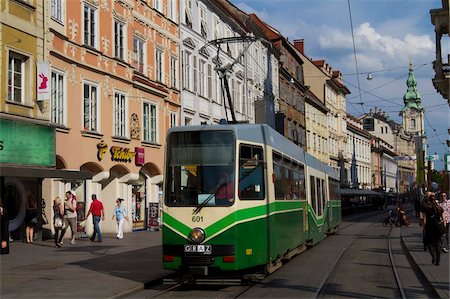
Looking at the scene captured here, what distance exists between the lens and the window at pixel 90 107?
86.3 ft

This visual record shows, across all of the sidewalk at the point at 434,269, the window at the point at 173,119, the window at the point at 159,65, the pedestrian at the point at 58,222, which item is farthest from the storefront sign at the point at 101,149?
the sidewalk at the point at 434,269

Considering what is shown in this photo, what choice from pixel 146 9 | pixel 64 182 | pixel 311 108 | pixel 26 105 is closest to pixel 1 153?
pixel 26 105

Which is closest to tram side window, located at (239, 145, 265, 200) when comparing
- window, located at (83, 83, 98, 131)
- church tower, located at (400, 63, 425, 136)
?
window, located at (83, 83, 98, 131)

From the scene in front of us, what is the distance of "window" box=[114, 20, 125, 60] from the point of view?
29.1 m

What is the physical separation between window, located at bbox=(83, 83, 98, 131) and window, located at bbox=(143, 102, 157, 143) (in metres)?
5.24

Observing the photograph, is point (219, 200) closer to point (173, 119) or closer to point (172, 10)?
point (173, 119)

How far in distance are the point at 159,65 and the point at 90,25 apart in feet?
24.6

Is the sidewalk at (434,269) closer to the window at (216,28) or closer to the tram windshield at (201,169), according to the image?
the tram windshield at (201,169)

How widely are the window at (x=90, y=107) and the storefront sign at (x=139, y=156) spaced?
3.98m

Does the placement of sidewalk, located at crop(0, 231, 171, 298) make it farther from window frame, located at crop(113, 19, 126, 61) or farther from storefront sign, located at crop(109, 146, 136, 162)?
window frame, located at crop(113, 19, 126, 61)

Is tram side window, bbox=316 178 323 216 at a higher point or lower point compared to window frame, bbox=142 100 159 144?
lower

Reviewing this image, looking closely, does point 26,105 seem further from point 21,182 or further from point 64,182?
point 64,182

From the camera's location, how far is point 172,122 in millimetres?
35594

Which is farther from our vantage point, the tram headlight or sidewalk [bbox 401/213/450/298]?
the tram headlight
